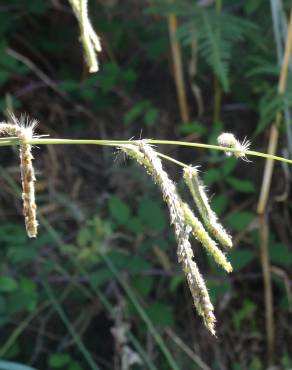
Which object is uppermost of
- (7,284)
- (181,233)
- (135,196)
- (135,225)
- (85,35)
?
(135,196)

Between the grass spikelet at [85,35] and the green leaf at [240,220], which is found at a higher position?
the green leaf at [240,220]

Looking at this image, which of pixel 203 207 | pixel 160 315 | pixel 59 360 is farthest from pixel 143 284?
pixel 203 207

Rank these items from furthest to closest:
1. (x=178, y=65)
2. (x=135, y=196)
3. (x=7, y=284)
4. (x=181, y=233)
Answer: (x=135, y=196) → (x=178, y=65) → (x=7, y=284) → (x=181, y=233)

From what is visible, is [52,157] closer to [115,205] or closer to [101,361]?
[115,205]

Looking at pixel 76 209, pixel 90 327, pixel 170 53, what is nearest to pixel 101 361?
pixel 90 327

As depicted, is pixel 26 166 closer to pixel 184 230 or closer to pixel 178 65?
pixel 184 230

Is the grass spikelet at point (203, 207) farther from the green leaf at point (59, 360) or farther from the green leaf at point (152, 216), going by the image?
the green leaf at point (59, 360)

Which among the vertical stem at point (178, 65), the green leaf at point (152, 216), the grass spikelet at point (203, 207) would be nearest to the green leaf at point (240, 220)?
A: the green leaf at point (152, 216)
